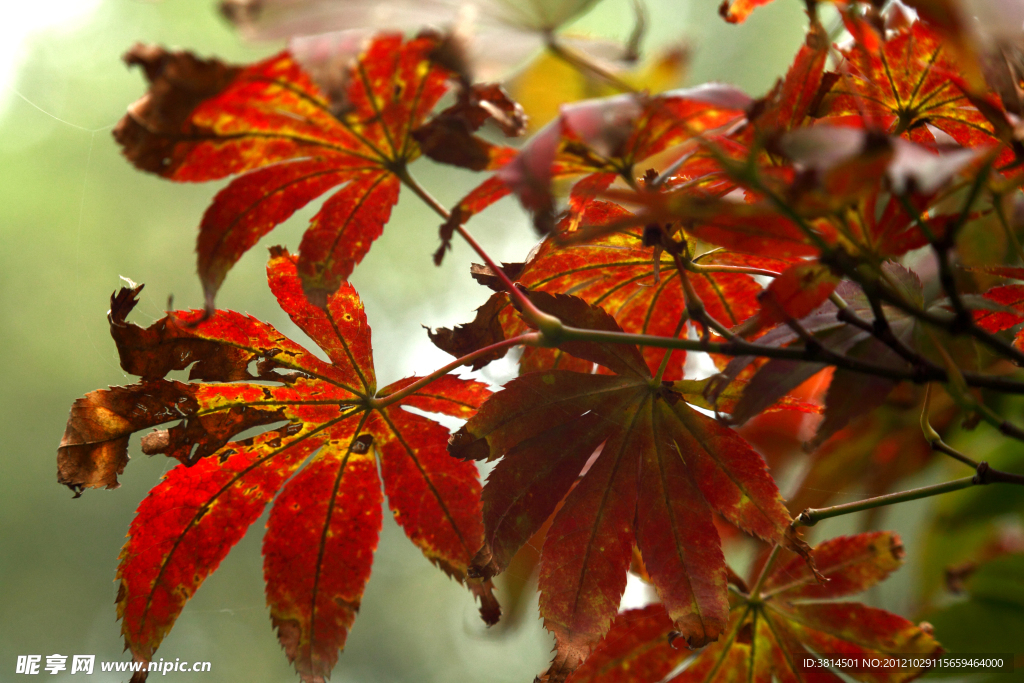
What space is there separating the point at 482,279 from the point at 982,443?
A: 1.15 metres

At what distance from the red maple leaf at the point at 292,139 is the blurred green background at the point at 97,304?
4.98ft

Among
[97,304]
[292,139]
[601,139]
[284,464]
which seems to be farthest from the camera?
[97,304]

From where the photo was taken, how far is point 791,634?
1.93ft

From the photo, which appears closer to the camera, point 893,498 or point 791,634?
point 893,498

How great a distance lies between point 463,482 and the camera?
50 centimetres

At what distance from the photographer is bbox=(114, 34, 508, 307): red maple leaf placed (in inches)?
12.3

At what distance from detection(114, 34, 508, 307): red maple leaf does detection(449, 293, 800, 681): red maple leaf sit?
14 centimetres

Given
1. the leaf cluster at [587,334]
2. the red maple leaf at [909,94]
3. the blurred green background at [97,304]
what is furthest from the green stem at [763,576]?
the blurred green background at [97,304]

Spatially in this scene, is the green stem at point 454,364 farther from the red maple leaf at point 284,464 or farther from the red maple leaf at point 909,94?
the red maple leaf at point 909,94

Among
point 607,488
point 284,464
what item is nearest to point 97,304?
point 284,464

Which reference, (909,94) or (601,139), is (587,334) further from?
(909,94)

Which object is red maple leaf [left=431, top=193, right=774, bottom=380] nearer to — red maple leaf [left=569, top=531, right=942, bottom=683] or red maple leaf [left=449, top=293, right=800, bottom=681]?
red maple leaf [left=449, top=293, right=800, bottom=681]

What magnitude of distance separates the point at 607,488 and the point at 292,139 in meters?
0.32

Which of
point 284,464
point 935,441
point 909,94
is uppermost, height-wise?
point 909,94
